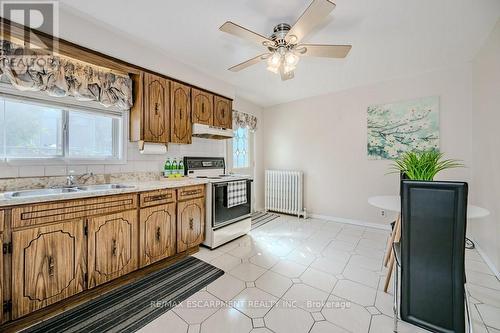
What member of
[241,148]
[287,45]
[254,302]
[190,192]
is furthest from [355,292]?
[241,148]

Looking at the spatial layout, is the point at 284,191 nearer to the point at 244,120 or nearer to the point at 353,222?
the point at 353,222

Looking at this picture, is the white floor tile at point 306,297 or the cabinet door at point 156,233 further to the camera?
the cabinet door at point 156,233

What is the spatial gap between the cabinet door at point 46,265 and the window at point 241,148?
9.27 ft

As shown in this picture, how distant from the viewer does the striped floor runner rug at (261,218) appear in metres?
3.72

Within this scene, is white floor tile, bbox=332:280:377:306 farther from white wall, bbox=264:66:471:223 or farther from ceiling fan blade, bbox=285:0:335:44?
ceiling fan blade, bbox=285:0:335:44

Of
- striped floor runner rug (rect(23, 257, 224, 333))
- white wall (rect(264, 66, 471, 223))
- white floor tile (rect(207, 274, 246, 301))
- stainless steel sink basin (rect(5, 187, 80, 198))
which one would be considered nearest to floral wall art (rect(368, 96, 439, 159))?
white wall (rect(264, 66, 471, 223))

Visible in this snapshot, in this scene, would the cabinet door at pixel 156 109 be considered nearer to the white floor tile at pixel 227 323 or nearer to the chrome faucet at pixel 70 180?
the chrome faucet at pixel 70 180

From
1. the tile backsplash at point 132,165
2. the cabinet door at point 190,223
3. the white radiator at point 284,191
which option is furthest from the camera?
the white radiator at point 284,191

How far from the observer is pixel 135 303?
1.66 meters

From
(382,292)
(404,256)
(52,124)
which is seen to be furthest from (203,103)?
(382,292)

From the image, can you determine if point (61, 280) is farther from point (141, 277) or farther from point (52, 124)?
point (52, 124)

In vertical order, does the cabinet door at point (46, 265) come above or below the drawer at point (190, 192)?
below

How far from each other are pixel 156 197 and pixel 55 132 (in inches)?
45.9

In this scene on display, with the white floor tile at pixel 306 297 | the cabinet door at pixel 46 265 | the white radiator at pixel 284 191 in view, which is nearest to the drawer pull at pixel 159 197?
the cabinet door at pixel 46 265
